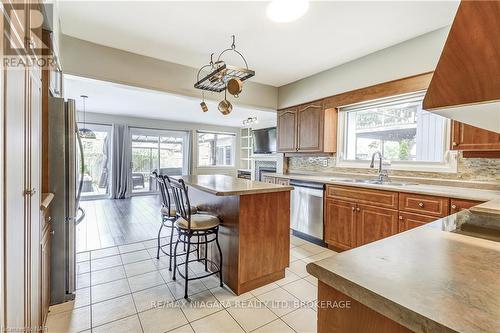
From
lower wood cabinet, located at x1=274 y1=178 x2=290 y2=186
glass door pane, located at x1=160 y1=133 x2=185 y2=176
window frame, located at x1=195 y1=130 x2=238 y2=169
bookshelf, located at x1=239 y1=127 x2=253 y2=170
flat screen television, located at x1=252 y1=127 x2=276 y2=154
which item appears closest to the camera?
lower wood cabinet, located at x1=274 y1=178 x2=290 y2=186

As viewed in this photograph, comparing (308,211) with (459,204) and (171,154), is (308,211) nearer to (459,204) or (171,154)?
(459,204)

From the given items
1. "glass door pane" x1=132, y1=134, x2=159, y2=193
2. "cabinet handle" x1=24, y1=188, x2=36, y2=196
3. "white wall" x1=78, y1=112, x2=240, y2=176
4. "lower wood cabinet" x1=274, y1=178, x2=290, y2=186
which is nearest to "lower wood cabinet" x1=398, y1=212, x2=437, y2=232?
"lower wood cabinet" x1=274, y1=178, x2=290, y2=186

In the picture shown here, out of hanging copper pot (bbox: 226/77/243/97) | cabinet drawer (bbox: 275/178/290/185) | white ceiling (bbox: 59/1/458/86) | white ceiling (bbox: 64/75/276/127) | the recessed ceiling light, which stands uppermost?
white ceiling (bbox: 59/1/458/86)

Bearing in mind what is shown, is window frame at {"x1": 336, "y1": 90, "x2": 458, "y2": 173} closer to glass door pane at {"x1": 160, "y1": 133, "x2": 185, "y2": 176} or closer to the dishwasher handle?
the dishwasher handle

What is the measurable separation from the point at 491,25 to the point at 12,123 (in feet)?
4.60

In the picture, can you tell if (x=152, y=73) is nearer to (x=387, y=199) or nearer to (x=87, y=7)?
(x=87, y=7)

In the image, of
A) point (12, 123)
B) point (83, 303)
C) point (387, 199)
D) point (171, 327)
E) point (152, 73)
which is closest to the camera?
point (12, 123)

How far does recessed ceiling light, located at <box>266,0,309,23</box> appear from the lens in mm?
2018

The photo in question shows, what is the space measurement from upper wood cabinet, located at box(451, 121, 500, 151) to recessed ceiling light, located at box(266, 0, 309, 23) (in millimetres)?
1849

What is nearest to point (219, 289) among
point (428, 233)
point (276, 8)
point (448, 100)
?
point (428, 233)

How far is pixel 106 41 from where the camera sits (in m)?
2.77

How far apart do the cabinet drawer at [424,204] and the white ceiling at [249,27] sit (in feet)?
5.54

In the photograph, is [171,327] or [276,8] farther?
[276,8]

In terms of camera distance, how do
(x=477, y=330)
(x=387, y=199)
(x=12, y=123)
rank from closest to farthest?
(x=477, y=330) → (x=12, y=123) → (x=387, y=199)
